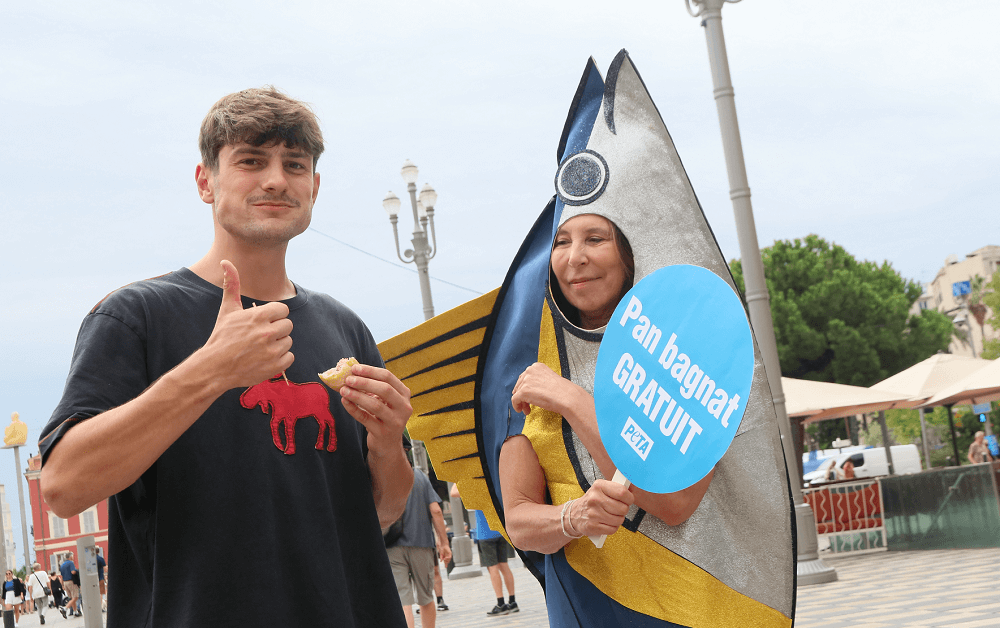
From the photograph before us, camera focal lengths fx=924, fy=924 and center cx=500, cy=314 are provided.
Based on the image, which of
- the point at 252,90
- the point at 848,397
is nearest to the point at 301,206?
the point at 252,90

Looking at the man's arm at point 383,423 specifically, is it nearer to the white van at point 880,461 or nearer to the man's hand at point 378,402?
the man's hand at point 378,402

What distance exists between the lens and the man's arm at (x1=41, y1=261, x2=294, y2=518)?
159 cm

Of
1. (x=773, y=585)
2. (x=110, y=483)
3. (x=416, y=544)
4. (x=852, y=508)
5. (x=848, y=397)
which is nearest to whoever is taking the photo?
(x=110, y=483)

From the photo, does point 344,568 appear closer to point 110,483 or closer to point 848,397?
point 110,483

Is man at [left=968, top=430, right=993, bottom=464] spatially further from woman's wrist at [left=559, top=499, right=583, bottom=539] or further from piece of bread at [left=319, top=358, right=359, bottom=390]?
piece of bread at [left=319, top=358, right=359, bottom=390]

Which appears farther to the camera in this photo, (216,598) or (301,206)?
(301,206)

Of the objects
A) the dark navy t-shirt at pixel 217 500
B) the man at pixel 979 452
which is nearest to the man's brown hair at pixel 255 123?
the dark navy t-shirt at pixel 217 500

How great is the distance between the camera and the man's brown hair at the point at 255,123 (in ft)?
6.65

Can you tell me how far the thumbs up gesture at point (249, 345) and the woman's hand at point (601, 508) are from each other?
0.91 meters

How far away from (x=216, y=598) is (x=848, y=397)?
1362 centimetres

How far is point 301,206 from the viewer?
2.08 meters

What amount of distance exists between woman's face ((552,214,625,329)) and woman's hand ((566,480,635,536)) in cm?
57

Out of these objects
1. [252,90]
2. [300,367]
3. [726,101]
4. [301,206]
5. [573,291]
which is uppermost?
[726,101]

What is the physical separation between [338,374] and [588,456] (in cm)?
87
